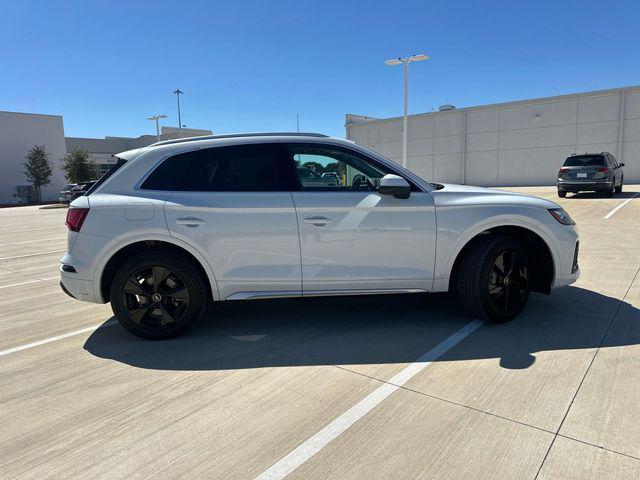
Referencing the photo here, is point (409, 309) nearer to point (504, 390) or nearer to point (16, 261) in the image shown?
point (504, 390)

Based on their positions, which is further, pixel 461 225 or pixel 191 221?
pixel 461 225

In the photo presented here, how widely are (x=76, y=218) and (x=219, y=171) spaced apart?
131 cm

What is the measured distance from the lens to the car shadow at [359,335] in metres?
3.71

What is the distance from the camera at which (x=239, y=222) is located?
3.99 meters

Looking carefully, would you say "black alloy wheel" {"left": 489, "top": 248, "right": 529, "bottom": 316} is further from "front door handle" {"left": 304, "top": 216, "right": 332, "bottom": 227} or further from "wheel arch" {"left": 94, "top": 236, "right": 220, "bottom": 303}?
"wheel arch" {"left": 94, "top": 236, "right": 220, "bottom": 303}

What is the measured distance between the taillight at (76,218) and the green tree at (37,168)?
4500 cm

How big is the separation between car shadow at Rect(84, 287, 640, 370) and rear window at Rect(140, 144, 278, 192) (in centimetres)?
139

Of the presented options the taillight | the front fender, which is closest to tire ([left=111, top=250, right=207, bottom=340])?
the taillight

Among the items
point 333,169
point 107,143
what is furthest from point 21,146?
point 333,169

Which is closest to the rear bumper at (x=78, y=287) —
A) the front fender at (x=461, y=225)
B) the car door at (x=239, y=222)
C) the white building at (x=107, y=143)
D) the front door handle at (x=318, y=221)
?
the car door at (x=239, y=222)

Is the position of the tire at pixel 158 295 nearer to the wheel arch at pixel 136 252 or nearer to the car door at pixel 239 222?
the wheel arch at pixel 136 252

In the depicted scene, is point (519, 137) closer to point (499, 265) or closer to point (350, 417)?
point (499, 265)

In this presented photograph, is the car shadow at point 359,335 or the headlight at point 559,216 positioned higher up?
the headlight at point 559,216

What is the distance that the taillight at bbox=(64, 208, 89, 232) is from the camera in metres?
4.00
